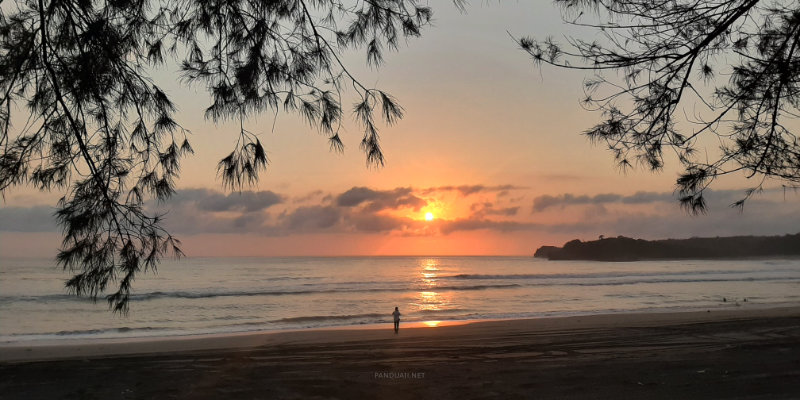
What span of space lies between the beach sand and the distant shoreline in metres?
113

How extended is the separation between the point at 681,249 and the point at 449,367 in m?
125

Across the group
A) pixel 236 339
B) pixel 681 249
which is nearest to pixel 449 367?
pixel 236 339

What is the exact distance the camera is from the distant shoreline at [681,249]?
111 m

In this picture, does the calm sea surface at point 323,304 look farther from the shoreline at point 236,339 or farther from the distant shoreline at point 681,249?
the distant shoreline at point 681,249

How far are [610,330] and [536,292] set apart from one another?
1928cm

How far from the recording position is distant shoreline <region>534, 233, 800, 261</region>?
111375 mm

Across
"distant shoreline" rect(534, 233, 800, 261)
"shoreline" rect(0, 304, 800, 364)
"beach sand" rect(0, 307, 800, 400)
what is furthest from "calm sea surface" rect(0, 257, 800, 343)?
"distant shoreline" rect(534, 233, 800, 261)

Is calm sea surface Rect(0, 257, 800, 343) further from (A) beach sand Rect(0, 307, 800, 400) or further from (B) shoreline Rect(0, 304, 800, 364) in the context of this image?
(A) beach sand Rect(0, 307, 800, 400)

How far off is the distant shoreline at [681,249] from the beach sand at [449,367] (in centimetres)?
11312

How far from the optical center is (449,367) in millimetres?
8898

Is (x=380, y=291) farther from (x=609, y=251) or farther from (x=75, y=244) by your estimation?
(x=609, y=251)

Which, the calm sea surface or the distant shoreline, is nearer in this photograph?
the calm sea surface

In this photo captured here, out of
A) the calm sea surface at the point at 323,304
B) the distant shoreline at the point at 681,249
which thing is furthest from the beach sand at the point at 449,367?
the distant shoreline at the point at 681,249

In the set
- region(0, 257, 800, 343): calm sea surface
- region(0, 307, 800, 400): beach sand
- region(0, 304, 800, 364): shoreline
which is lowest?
region(0, 257, 800, 343): calm sea surface
